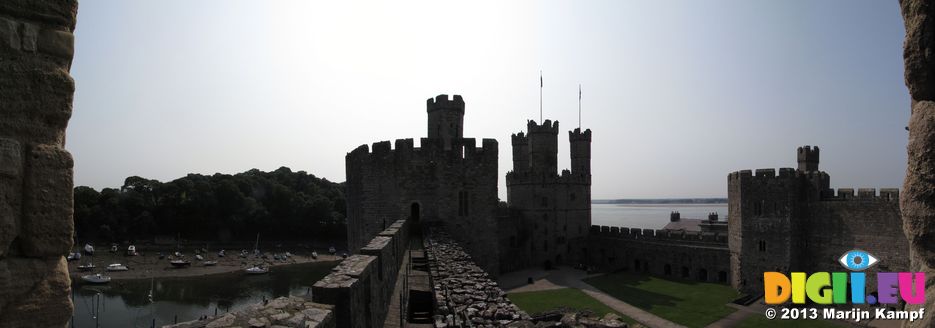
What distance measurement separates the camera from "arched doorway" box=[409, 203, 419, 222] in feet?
62.6

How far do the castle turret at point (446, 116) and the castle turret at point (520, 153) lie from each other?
20.0 meters

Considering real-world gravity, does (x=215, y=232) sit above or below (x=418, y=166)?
below

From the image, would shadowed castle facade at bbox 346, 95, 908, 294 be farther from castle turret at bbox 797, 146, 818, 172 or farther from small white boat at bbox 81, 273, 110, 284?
small white boat at bbox 81, 273, 110, 284

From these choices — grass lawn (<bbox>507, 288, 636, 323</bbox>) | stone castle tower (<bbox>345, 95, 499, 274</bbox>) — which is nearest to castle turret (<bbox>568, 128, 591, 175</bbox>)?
grass lawn (<bbox>507, 288, 636, 323</bbox>)

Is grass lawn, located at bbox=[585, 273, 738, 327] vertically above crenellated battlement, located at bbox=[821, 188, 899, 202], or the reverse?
crenellated battlement, located at bbox=[821, 188, 899, 202]

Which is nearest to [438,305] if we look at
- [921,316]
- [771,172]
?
[921,316]

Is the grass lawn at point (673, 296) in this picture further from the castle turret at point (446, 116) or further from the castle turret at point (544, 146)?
the castle turret at point (446, 116)

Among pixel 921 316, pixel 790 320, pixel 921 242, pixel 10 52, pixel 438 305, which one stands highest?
pixel 10 52

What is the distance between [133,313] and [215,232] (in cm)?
3684

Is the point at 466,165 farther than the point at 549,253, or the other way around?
the point at 549,253

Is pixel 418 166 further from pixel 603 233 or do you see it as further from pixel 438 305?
pixel 603 233

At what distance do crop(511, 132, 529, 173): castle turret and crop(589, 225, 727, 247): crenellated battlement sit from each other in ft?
26.1

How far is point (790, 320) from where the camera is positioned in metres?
21.4

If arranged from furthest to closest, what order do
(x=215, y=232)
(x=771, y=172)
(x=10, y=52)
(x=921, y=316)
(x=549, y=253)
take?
(x=215, y=232) → (x=549, y=253) → (x=771, y=172) → (x=921, y=316) → (x=10, y=52)
